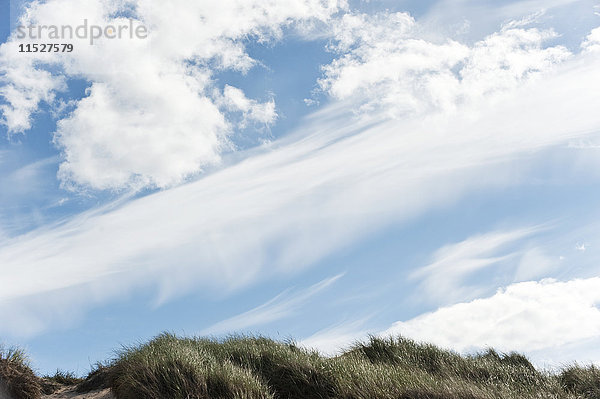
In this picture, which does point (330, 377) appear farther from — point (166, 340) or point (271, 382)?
point (166, 340)

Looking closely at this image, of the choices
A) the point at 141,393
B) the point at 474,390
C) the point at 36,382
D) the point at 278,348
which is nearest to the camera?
the point at 474,390

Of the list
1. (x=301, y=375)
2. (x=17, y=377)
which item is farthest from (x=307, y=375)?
(x=17, y=377)

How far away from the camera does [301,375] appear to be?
916cm

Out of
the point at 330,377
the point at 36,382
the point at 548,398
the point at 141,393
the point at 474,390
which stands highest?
the point at 36,382

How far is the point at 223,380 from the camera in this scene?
8070 millimetres

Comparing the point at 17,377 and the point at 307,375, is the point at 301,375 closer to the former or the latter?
the point at 307,375

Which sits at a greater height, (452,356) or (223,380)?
(223,380)

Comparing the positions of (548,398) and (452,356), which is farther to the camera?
(452,356)

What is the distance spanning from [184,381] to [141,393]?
917mm

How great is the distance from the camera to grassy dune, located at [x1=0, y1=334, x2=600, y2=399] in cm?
795

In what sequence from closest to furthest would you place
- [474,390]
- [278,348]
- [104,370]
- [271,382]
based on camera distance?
[474,390] → [271,382] → [278,348] → [104,370]

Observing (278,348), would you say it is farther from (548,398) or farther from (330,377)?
(548,398)

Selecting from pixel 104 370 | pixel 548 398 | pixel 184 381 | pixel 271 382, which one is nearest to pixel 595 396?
pixel 548 398

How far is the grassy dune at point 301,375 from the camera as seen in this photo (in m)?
7.95
